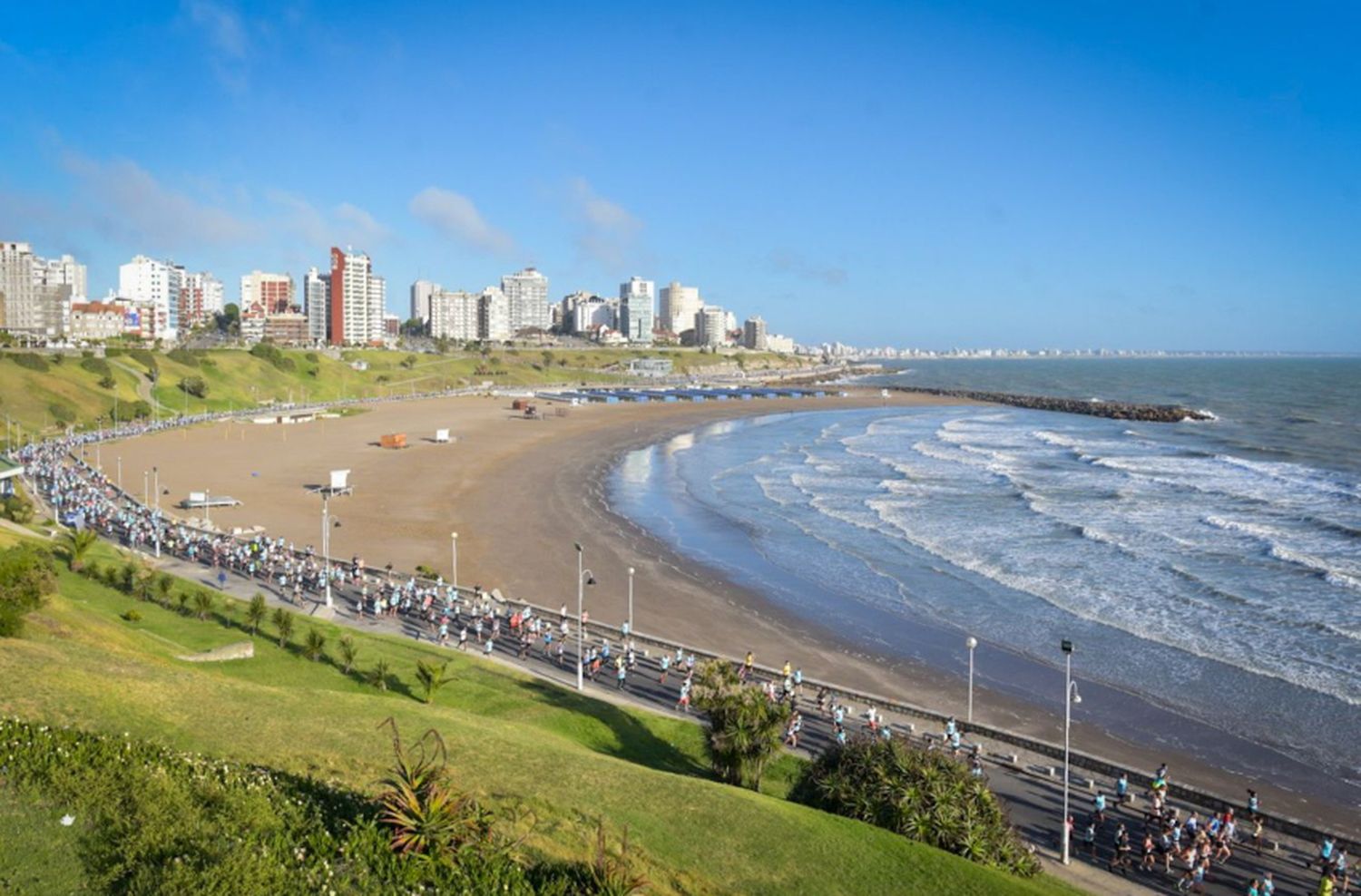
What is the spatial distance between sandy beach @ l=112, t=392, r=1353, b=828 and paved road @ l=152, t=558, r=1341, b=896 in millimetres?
2819

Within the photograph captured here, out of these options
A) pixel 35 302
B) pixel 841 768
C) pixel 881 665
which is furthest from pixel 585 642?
pixel 35 302

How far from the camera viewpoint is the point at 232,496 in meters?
48.2

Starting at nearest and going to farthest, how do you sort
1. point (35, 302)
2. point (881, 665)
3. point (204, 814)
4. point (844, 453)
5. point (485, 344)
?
point (204, 814)
point (881, 665)
point (844, 453)
point (35, 302)
point (485, 344)

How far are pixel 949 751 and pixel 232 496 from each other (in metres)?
39.4

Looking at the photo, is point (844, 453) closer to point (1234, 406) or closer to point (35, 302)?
point (1234, 406)

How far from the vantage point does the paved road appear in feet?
50.2

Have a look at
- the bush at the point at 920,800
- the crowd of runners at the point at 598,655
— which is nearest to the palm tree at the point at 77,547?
the crowd of runners at the point at 598,655

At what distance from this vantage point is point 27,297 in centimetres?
13838

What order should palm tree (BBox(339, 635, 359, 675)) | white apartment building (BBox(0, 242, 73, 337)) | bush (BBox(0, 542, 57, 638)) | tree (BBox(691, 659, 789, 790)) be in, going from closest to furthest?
1. tree (BBox(691, 659, 789, 790))
2. bush (BBox(0, 542, 57, 638))
3. palm tree (BBox(339, 635, 359, 675))
4. white apartment building (BBox(0, 242, 73, 337))

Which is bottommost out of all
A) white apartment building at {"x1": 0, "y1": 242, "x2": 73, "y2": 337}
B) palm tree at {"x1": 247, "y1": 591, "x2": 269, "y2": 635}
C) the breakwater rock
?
palm tree at {"x1": 247, "y1": 591, "x2": 269, "y2": 635}

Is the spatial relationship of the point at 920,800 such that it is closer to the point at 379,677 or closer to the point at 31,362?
the point at 379,677

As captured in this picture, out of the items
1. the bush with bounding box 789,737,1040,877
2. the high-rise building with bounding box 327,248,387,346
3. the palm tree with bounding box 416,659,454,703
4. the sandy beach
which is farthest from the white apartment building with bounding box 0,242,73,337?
the bush with bounding box 789,737,1040,877

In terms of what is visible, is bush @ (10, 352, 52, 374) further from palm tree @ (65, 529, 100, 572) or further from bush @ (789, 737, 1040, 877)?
bush @ (789, 737, 1040, 877)

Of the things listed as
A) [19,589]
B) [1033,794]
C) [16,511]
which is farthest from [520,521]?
[1033,794]
